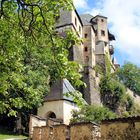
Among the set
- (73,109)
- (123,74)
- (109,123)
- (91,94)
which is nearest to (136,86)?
(123,74)

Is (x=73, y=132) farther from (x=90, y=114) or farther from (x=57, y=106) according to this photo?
(x=57, y=106)

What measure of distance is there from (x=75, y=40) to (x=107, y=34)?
71.9 meters

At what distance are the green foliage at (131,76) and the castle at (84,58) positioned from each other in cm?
608

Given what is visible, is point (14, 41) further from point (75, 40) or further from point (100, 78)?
point (100, 78)

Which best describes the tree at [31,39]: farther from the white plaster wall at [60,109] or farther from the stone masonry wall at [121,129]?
the white plaster wall at [60,109]

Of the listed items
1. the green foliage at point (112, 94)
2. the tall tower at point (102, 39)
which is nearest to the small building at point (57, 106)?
the green foliage at point (112, 94)

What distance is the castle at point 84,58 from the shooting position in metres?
40.8

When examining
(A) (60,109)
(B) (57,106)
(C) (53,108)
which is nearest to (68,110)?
(A) (60,109)

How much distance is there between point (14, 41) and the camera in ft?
33.0

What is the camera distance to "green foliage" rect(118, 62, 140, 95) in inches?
3098

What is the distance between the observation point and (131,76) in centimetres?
7950

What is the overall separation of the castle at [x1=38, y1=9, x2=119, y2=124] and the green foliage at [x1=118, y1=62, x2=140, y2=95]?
6076mm

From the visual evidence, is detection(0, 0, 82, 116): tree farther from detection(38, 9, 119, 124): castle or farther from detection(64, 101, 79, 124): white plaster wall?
detection(64, 101, 79, 124): white plaster wall

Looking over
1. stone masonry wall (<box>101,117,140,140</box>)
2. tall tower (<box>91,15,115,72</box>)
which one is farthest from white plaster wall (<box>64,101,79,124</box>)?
tall tower (<box>91,15,115,72</box>)
